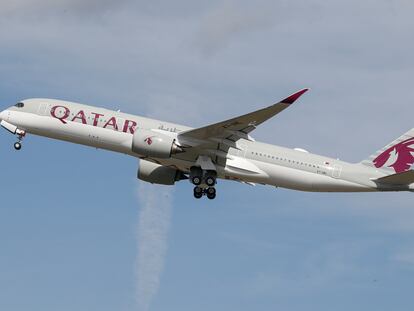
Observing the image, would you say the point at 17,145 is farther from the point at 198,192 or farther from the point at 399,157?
the point at 399,157

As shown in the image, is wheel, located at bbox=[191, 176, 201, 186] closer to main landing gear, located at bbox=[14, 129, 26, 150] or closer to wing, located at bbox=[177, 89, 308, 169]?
wing, located at bbox=[177, 89, 308, 169]

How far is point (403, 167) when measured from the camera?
2494 inches

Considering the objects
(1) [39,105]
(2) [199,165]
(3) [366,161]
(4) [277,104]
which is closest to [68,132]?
(1) [39,105]

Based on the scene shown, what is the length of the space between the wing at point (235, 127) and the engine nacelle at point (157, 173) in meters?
5.81

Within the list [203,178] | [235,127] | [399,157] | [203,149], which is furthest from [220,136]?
[399,157]

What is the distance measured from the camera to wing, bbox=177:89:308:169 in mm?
57503

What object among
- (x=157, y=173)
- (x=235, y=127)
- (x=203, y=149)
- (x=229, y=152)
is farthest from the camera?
(x=157, y=173)

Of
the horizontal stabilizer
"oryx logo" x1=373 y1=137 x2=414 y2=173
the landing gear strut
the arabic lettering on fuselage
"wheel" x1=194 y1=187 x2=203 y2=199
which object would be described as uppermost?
"oryx logo" x1=373 y1=137 x2=414 y2=173

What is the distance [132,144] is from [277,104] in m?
8.69

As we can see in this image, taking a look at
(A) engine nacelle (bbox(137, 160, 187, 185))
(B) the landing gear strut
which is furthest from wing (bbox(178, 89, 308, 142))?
(B) the landing gear strut

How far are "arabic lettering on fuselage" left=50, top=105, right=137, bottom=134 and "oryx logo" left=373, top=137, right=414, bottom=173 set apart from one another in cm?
1488

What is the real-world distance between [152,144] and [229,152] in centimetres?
500

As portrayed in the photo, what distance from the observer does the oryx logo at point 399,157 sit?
63125 mm

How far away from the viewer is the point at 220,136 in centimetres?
5978
